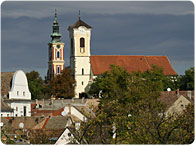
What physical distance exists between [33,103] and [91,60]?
34.6 metres

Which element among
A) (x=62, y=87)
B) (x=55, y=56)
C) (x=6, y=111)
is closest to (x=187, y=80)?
(x=62, y=87)

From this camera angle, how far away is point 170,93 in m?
44.0

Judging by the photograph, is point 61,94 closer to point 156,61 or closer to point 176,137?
point 156,61

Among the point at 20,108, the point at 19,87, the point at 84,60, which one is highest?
the point at 84,60

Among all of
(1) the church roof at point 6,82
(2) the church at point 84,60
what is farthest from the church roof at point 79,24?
(1) the church roof at point 6,82

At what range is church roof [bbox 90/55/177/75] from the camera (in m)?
90.4

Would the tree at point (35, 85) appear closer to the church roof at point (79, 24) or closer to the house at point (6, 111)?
the church roof at point (79, 24)

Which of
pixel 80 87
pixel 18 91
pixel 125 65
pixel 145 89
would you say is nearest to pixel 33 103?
pixel 18 91

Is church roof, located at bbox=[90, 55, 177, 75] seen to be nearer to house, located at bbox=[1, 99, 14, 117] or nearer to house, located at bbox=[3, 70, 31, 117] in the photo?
house, located at bbox=[3, 70, 31, 117]

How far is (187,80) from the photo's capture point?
228 ft

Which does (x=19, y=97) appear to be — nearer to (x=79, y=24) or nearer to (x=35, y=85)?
(x=35, y=85)

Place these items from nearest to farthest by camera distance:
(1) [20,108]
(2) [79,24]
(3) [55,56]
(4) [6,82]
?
(1) [20,108]
(4) [6,82]
(2) [79,24]
(3) [55,56]

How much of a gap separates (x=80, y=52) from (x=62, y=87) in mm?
12781

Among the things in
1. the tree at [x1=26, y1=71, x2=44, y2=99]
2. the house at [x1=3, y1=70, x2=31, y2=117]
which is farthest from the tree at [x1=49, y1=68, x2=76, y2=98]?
the house at [x1=3, y1=70, x2=31, y2=117]
